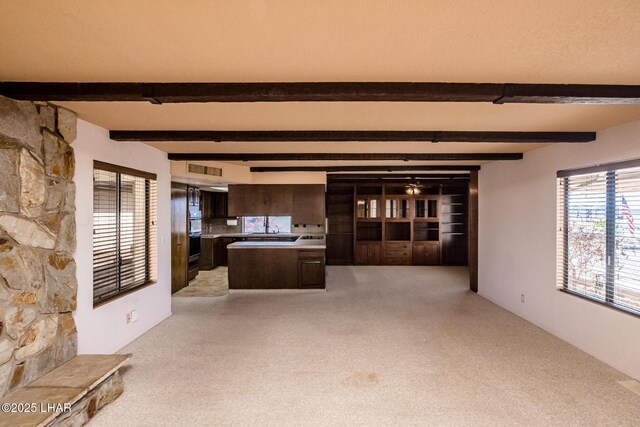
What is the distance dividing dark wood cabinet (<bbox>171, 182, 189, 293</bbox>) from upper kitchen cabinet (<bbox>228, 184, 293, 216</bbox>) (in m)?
0.89

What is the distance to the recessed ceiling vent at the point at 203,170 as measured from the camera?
5276 mm

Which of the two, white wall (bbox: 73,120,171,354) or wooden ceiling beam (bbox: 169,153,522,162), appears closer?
white wall (bbox: 73,120,171,354)

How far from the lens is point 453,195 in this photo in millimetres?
9227

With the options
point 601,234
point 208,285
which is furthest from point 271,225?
point 601,234

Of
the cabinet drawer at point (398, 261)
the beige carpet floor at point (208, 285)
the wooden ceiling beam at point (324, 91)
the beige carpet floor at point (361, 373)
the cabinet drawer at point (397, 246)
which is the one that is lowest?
the beige carpet floor at point (208, 285)

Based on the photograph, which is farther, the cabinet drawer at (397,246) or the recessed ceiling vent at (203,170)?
the cabinet drawer at (397,246)

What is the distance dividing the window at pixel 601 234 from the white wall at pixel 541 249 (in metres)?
0.10

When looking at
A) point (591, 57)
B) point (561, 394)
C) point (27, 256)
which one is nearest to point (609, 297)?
point (561, 394)

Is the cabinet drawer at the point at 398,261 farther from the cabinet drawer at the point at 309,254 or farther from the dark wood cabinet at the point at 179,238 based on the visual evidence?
the dark wood cabinet at the point at 179,238

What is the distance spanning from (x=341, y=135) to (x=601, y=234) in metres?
2.92

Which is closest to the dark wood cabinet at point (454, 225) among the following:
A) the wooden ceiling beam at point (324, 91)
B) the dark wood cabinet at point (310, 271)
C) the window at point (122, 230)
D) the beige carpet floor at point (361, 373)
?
the beige carpet floor at point (361, 373)

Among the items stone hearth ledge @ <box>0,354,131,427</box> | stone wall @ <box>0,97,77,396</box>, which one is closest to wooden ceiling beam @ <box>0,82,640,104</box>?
stone wall @ <box>0,97,77,396</box>

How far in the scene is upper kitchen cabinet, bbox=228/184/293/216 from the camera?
6742 mm

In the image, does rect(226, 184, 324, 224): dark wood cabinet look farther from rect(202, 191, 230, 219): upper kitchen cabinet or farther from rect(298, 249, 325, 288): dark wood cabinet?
rect(202, 191, 230, 219): upper kitchen cabinet
